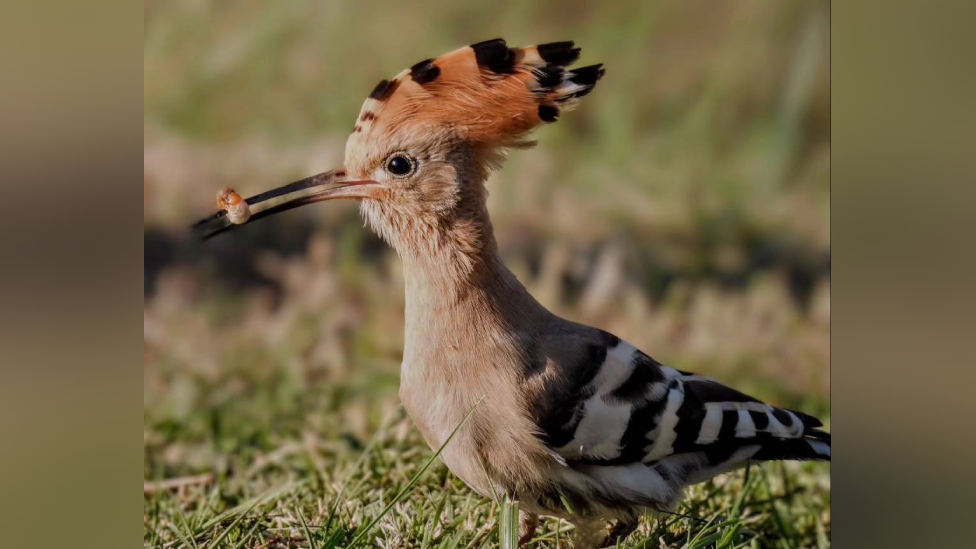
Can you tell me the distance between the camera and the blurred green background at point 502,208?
9.79 ft

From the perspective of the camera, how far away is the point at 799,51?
4.46 m

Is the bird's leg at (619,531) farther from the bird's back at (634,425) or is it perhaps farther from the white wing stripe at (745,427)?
the white wing stripe at (745,427)

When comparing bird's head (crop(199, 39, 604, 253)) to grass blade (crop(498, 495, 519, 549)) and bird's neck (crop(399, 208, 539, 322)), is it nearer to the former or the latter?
bird's neck (crop(399, 208, 539, 322))

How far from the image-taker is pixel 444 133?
173 cm

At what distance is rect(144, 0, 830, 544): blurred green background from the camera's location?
298cm

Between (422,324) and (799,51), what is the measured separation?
3.27 m

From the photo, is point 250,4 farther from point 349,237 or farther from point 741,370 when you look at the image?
point 741,370

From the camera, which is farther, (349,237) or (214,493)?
(349,237)

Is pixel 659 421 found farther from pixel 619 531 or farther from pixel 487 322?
pixel 487 322

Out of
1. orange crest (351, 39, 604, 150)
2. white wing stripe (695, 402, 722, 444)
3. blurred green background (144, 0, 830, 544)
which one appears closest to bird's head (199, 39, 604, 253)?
orange crest (351, 39, 604, 150)
